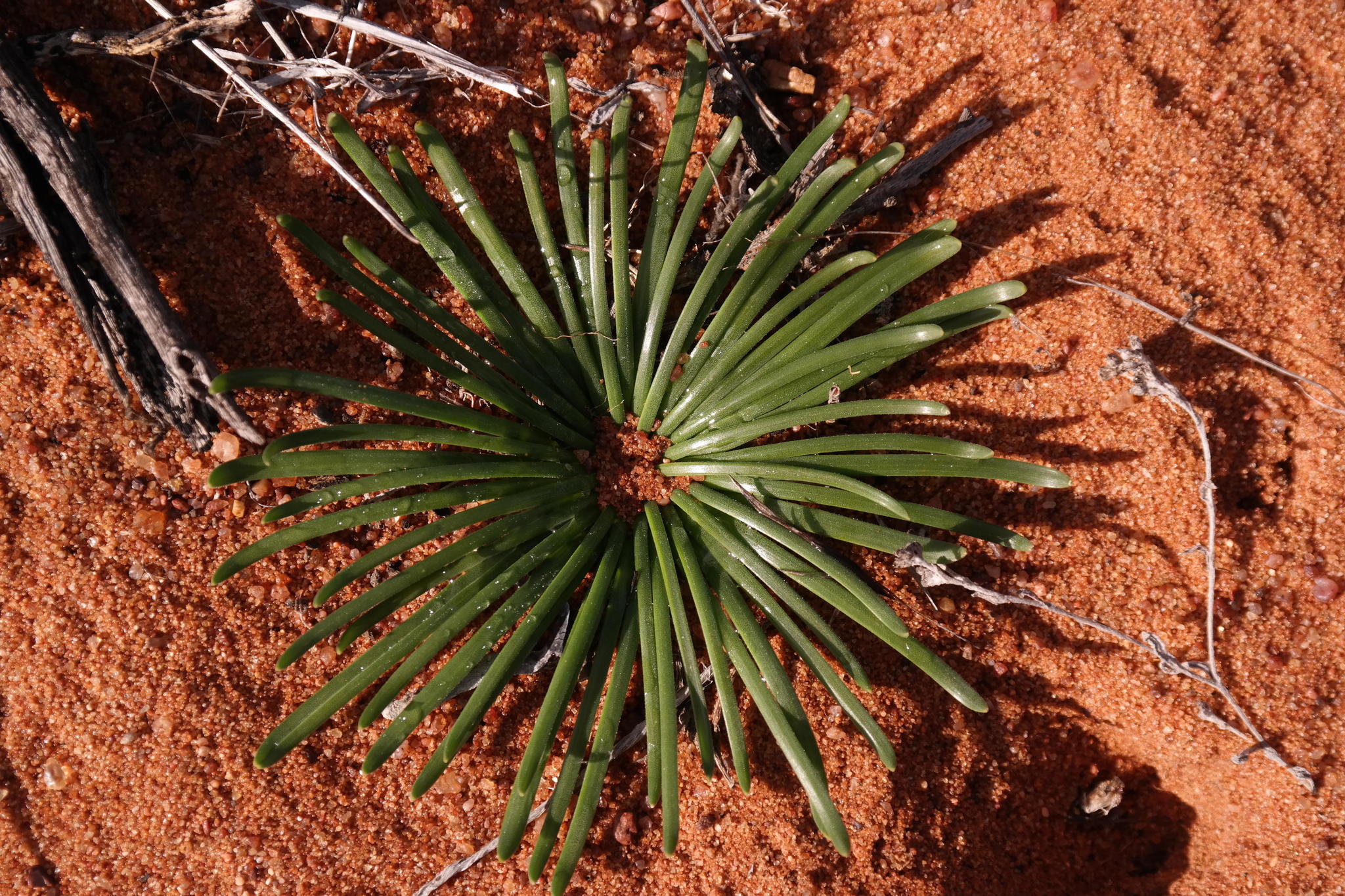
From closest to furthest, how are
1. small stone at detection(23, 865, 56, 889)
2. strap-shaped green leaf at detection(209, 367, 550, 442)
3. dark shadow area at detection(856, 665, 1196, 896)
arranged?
strap-shaped green leaf at detection(209, 367, 550, 442)
small stone at detection(23, 865, 56, 889)
dark shadow area at detection(856, 665, 1196, 896)

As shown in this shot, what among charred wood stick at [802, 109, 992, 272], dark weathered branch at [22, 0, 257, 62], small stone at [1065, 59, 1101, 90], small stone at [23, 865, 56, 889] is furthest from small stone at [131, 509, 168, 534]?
small stone at [1065, 59, 1101, 90]

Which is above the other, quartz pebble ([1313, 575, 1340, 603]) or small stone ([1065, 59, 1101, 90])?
small stone ([1065, 59, 1101, 90])

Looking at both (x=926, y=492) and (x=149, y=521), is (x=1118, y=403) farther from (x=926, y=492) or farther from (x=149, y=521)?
(x=149, y=521)

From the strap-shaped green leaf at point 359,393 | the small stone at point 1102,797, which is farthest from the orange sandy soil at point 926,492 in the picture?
the strap-shaped green leaf at point 359,393

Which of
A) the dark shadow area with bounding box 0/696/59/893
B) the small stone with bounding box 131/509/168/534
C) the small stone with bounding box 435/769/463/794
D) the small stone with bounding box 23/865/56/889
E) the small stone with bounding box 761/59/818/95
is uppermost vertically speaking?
the small stone with bounding box 761/59/818/95

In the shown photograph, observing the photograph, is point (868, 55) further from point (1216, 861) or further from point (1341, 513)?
point (1216, 861)

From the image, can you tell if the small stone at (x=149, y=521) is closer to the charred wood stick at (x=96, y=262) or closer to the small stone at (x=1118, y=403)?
the charred wood stick at (x=96, y=262)

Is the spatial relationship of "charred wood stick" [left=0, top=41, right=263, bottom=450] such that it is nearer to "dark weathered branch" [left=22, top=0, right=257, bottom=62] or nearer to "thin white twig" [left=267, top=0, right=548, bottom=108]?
"dark weathered branch" [left=22, top=0, right=257, bottom=62]
